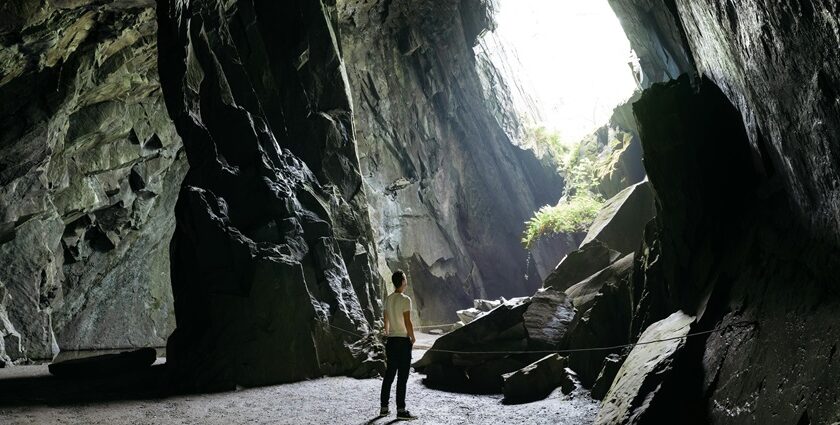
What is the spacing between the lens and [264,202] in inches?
481

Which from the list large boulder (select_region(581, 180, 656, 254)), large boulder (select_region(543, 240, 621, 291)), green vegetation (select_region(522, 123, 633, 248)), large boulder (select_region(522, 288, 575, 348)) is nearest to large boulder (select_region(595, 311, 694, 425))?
large boulder (select_region(522, 288, 575, 348))

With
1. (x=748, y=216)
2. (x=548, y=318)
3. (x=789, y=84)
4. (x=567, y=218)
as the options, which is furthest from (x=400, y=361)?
(x=567, y=218)

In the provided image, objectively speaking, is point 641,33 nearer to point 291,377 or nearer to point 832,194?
point 291,377

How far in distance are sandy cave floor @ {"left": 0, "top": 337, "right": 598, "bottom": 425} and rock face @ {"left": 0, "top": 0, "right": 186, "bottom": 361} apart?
26.1 feet

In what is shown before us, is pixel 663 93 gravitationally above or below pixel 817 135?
above

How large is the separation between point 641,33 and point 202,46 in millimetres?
11012

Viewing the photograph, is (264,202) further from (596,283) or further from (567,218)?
(567,218)

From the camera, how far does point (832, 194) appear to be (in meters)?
3.66

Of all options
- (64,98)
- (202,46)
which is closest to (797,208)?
(202,46)

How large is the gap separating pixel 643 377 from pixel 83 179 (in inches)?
729

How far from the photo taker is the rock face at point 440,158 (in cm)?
2420

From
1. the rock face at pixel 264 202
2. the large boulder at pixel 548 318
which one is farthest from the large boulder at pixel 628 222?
the rock face at pixel 264 202

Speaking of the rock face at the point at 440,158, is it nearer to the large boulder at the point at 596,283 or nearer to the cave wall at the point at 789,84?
the large boulder at the point at 596,283

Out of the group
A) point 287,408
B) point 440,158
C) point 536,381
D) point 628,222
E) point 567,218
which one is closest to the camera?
point 287,408
